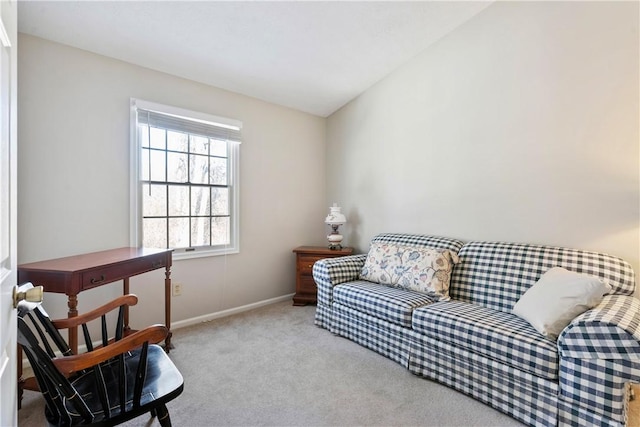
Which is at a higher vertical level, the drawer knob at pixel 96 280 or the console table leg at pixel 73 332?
the drawer knob at pixel 96 280

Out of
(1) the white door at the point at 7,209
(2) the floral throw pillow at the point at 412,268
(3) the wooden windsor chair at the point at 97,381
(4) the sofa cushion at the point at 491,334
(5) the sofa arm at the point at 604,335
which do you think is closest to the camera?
(1) the white door at the point at 7,209

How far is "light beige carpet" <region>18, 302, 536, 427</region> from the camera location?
1693mm

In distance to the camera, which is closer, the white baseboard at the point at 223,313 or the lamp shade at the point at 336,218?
the white baseboard at the point at 223,313

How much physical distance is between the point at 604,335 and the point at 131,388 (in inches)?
80.9

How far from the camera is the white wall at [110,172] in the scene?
7.20 ft

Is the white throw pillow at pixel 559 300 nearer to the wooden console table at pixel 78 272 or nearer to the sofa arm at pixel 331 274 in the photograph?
the sofa arm at pixel 331 274

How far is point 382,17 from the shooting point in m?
2.49

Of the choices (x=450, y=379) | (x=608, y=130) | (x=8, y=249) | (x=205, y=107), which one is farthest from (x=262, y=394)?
(x=608, y=130)

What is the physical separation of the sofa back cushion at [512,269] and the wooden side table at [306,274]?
51.9 inches

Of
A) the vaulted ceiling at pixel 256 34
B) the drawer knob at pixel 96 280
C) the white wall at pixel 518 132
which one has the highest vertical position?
the vaulted ceiling at pixel 256 34

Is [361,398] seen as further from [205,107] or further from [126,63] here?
[126,63]

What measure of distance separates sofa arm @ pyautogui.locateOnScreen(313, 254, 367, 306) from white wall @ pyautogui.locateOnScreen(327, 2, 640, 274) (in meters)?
0.72

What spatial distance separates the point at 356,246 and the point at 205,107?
7.32 feet

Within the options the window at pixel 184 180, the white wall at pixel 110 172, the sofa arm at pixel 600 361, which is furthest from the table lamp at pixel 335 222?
the sofa arm at pixel 600 361
